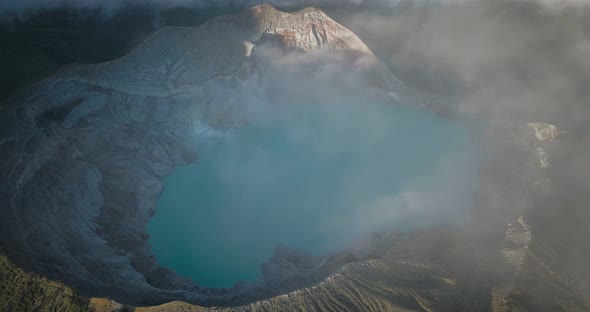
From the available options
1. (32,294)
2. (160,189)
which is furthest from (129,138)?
(32,294)

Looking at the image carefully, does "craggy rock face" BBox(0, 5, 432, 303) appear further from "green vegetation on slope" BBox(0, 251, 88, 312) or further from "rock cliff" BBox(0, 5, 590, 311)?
"green vegetation on slope" BBox(0, 251, 88, 312)

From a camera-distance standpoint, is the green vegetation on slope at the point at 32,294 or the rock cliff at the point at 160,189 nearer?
the green vegetation on slope at the point at 32,294

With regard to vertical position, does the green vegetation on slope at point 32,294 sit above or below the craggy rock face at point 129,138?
below

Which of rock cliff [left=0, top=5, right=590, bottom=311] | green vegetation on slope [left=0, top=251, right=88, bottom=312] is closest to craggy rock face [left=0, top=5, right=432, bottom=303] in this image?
rock cliff [left=0, top=5, right=590, bottom=311]

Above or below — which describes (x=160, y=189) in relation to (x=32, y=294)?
above

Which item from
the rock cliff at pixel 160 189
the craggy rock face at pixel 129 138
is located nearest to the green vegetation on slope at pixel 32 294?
the rock cliff at pixel 160 189

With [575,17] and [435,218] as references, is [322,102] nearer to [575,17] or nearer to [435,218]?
[435,218]

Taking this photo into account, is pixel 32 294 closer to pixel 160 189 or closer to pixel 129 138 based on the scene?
pixel 160 189

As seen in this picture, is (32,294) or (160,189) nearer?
(32,294)

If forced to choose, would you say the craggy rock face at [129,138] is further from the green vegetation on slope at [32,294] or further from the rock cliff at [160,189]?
the green vegetation on slope at [32,294]

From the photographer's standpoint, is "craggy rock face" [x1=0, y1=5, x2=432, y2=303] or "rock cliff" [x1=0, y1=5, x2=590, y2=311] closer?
"rock cliff" [x1=0, y1=5, x2=590, y2=311]
